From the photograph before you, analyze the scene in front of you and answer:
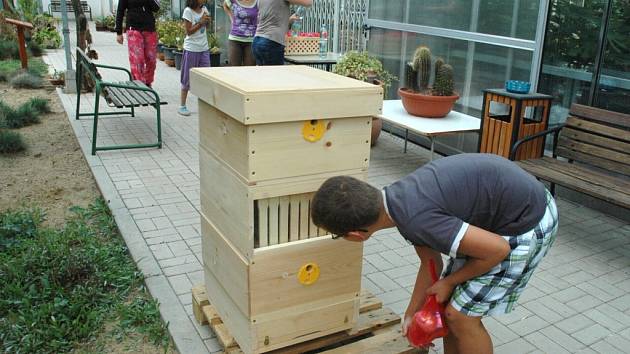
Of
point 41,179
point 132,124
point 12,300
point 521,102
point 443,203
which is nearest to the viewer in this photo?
point 443,203

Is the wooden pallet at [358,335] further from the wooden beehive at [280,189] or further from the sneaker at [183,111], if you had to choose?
the sneaker at [183,111]

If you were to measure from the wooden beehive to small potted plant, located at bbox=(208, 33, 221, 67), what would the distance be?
8.94m

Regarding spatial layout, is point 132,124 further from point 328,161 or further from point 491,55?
point 328,161

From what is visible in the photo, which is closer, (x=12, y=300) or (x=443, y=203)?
(x=443, y=203)

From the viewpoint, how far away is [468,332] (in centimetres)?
230

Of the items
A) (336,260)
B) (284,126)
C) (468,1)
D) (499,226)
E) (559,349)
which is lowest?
(559,349)

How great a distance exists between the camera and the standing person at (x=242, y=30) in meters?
7.36

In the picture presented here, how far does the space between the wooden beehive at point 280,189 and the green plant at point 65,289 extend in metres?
0.83

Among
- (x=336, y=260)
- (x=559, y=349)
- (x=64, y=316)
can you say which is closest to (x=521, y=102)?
(x=559, y=349)

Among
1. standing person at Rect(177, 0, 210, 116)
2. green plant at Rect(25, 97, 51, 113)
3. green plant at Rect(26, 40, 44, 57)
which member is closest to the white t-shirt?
standing person at Rect(177, 0, 210, 116)

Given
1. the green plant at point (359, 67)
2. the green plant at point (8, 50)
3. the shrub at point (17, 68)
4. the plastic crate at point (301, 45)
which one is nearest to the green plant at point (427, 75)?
the green plant at point (359, 67)

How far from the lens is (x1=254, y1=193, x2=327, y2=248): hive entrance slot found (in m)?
2.41

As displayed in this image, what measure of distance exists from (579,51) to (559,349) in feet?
10.4

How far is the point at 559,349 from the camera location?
302 cm
